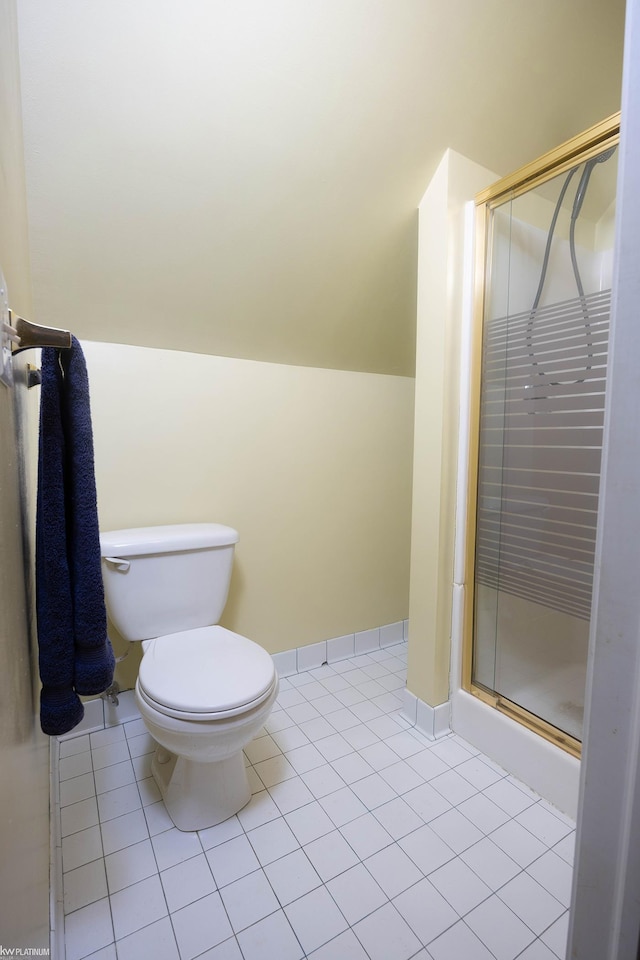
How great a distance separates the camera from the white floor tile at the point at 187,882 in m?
0.97

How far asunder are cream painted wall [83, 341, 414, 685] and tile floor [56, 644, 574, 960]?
485 millimetres

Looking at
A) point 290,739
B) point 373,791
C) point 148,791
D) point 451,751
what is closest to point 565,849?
point 451,751

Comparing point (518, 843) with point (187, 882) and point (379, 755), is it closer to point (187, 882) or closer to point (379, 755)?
point (379, 755)

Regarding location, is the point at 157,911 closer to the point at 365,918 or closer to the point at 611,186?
the point at 365,918

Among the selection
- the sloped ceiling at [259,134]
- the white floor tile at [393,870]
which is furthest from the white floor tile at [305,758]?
the sloped ceiling at [259,134]

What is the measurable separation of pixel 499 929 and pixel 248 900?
1.83 feet

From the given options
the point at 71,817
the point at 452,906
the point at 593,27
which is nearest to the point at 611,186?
the point at 593,27

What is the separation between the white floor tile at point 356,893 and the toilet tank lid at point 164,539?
967 millimetres

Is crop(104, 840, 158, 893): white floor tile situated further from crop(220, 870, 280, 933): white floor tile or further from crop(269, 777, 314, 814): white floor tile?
crop(269, 777, 314, 814): white floor tile

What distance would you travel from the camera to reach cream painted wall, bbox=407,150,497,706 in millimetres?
1405

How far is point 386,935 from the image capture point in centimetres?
90

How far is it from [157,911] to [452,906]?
2.18ft

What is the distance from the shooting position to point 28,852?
0.63 metres

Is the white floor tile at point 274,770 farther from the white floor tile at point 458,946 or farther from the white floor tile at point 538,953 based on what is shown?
the white floor tile at point 538,953
